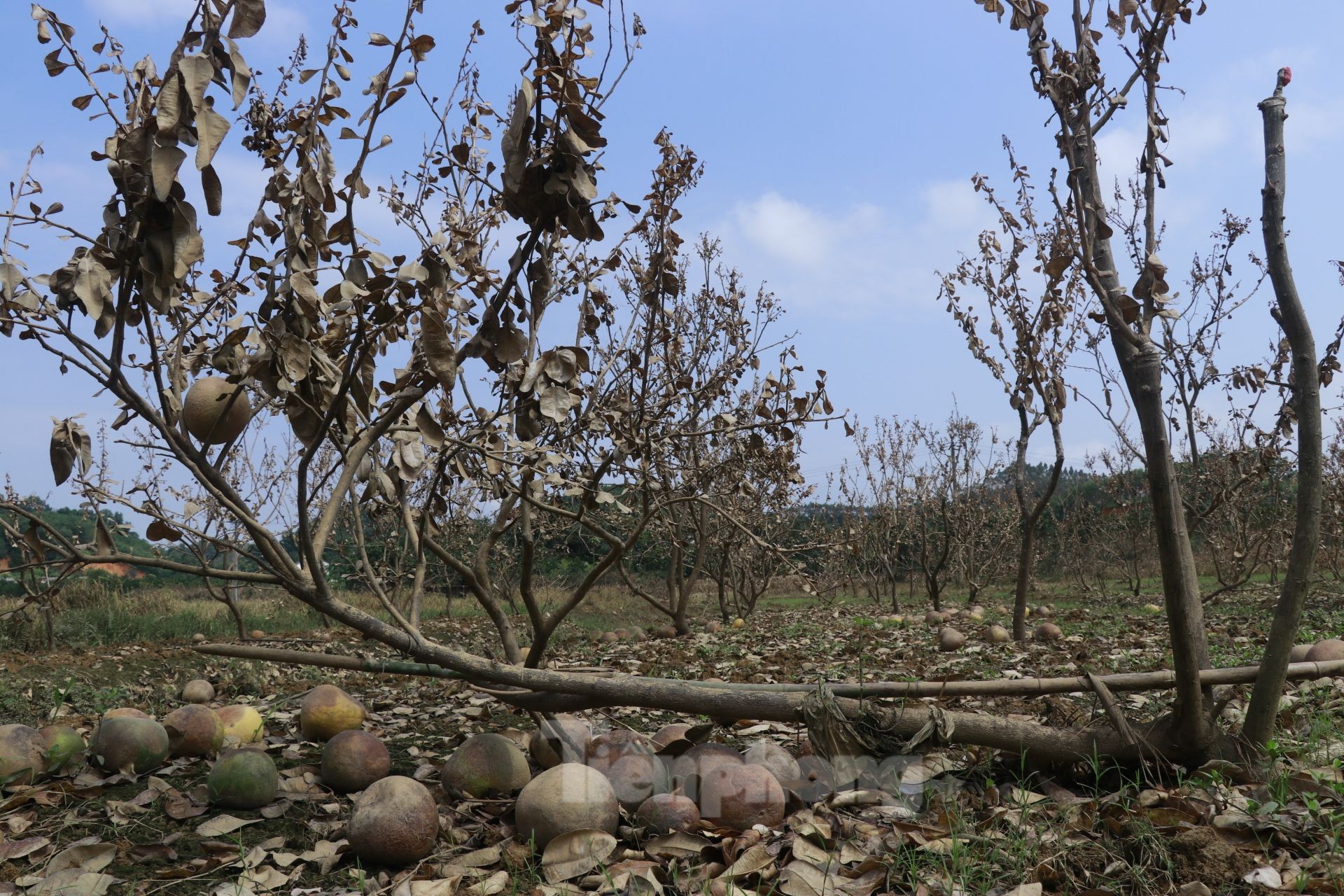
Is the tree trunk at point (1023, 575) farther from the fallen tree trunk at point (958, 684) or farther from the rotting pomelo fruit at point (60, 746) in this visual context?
the rotting pomelo fruit at point (60, 746)

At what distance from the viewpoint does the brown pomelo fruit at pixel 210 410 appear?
279 cm

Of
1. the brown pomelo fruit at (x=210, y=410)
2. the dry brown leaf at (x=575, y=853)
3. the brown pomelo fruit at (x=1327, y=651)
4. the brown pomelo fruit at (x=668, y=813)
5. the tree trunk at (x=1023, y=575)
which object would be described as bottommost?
the dry brown leaf at (x=575, y=853)

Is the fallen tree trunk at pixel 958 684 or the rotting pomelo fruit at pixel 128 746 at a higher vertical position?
the fallen tree trunk at pixel 958 684

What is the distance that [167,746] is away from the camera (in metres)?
3.22

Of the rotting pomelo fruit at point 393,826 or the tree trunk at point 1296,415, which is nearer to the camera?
the rotting pomelo fruit at point 393,826

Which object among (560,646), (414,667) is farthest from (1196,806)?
(560,646)

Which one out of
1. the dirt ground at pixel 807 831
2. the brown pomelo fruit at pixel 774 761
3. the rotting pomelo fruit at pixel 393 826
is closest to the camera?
the dirt ground at pixel 807 831

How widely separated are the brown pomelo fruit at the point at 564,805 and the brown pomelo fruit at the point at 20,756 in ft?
5.83

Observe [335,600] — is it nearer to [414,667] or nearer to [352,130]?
[414,667]

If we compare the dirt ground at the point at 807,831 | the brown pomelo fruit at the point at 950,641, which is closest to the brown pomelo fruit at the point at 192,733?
the dirt ground at the point at 807,831

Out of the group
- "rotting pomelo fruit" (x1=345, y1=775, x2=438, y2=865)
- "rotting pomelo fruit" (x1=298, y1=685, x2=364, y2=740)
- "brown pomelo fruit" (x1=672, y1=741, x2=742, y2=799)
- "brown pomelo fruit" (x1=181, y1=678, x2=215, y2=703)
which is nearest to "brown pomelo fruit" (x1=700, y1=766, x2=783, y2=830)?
"brown pomelo fruit" (x1=672, y1=741, x2=742, y2=799)

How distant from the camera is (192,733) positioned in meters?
3.30

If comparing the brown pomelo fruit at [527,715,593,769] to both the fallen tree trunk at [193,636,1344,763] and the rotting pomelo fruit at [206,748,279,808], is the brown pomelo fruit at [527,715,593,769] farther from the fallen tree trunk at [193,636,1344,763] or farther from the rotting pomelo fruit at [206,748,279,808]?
the rotting pomelo fruit at [206,748,279,808]

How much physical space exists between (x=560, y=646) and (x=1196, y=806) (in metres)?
6.02
